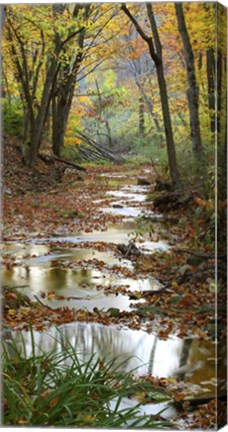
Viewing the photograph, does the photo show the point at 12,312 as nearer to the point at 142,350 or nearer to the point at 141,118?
the point at 142,350

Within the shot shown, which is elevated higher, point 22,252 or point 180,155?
point 180,155

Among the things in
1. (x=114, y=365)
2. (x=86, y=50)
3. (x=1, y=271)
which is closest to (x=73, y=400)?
(x=114, y=365)

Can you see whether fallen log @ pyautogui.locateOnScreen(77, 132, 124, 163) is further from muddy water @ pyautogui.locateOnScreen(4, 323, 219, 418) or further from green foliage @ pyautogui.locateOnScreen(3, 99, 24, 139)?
muddy water @ pyautogui.locateOnScreen(4, 323, 219, 418)

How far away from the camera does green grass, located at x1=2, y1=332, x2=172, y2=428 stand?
3.41 metres

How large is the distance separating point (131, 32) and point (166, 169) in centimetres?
70

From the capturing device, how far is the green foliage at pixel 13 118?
374 centimetres

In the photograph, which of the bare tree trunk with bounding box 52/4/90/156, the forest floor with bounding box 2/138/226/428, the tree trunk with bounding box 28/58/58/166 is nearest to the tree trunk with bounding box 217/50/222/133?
the forest floor with bounding box 2/138/226/428

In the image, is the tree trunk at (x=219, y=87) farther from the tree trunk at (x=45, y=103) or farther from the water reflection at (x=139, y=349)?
the water reflection at (x=139, y=349)

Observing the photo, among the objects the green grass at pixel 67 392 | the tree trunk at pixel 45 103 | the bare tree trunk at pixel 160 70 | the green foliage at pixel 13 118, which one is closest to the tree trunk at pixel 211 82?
the bare tree trunk at pixel 160 70

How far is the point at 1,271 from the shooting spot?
3660mm

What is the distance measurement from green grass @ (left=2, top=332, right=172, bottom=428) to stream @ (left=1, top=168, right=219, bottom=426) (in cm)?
5

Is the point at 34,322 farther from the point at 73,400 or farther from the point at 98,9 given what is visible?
the point at 98,9

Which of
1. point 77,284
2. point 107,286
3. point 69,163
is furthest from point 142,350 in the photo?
point 69,163

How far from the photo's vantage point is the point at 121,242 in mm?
3652
